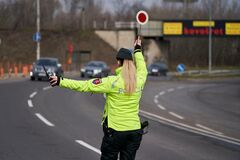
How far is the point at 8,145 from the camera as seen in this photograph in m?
11.2

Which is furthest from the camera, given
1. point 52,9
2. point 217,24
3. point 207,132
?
point 52,9

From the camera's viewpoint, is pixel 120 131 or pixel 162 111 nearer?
pixel 120 131

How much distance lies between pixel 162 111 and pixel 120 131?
13948mm

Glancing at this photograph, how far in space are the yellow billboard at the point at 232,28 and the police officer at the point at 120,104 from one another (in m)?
62.5

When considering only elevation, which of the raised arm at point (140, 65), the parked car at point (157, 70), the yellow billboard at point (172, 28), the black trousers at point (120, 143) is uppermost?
the yellow billboard at point (172, 28)

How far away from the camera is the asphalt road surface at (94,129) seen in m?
10.8

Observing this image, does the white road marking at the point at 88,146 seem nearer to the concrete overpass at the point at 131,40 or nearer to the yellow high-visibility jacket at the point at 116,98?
the yellow high-visibility jacket at the point at 116,98

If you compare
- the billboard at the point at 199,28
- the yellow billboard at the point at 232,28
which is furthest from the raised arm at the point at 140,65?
the yellow billboard at the point at 232,28

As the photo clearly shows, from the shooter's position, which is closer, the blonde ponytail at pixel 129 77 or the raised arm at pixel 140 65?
the blonde ponytail at pixel 129 77

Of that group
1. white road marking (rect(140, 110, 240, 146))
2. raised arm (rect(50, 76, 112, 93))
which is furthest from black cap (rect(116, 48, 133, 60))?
white road marking (rect(140, 110, 240, 146))

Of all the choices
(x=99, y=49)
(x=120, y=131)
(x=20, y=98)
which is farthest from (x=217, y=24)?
(x=120, y=131)

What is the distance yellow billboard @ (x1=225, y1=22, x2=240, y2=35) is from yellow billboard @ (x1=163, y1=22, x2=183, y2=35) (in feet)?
17.2

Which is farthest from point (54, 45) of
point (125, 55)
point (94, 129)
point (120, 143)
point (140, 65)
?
point (120, 143)

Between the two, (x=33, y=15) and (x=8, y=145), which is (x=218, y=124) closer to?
(x=8, y=145)
